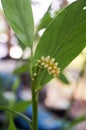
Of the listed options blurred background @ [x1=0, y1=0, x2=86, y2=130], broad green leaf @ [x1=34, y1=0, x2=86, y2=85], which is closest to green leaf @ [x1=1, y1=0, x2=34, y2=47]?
broad green leaf @ [x1=34, y1=0, x2=86, y2=85]

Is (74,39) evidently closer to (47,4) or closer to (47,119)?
(47,4)

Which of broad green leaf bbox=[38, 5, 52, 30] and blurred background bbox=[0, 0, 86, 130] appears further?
blurred background bbox=[0, 0, 86, 130]

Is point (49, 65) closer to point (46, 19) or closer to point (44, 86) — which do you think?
point (46, 19)

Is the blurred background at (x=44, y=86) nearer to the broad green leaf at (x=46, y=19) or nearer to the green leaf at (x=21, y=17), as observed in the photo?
the broad green leaf at (x=46, y=19)

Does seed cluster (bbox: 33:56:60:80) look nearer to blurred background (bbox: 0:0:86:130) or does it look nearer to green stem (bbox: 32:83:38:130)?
green stem (bbox: 32:83:38:130)

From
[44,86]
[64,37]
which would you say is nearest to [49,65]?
[64,37]
